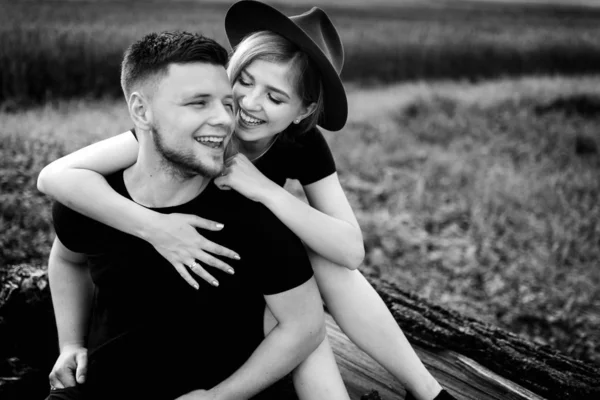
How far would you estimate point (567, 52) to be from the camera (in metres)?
9.77

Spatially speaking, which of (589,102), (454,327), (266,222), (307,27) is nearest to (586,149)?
(589,102)

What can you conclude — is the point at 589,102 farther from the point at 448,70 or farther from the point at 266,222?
the point at 266,222

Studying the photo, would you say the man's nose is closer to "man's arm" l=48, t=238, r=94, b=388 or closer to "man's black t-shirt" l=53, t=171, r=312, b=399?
"man's black t-shirt" l=53, t=171, r=312, b=399

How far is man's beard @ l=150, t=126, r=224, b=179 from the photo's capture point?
182cm

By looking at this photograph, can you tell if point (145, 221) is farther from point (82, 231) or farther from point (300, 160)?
point (300, 160)

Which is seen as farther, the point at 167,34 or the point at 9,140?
the point at 9,140

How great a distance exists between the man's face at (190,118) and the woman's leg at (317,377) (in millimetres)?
649

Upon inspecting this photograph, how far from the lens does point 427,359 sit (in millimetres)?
2686

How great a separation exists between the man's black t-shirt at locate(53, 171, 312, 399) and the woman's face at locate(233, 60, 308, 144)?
0.37 metres

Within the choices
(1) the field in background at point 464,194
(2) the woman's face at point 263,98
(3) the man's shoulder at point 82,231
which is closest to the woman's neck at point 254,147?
(2) the woman's face at point 263,98

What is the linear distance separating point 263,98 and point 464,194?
168 inches

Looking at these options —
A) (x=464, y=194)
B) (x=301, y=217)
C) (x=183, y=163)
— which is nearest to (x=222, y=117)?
(x=183, y=163)

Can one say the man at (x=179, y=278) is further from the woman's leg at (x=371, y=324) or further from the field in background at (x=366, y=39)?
the field in background at (x=366, y=39)

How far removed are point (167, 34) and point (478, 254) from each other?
403 centimetres
